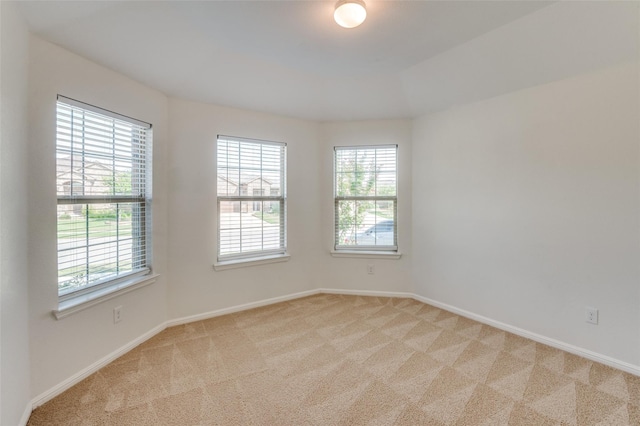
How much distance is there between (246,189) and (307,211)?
2.70ft

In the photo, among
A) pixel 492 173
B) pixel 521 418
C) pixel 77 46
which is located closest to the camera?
pixel 521 418

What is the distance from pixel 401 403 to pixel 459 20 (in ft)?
8.70

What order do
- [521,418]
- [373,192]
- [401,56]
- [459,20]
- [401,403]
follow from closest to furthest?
[521,418] < [401,403] < [459,20] < [401,56] < [373,192]

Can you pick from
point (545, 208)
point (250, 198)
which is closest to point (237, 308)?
point (250, 198)

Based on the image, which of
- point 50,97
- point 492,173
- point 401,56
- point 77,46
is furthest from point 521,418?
point 77,46

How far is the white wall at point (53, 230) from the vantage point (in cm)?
176

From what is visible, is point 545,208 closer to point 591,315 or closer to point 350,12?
point 591,315

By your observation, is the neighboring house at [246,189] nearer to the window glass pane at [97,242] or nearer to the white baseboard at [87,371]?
the window glass pane at [97,242]

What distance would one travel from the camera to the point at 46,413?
5.57 feet

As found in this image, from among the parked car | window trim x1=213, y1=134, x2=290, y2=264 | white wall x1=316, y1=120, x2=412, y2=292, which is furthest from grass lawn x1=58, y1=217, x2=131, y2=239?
the parked car

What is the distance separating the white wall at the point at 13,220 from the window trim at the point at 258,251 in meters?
1.54

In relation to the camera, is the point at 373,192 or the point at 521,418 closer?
the point at 521,418

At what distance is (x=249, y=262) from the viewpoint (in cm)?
327

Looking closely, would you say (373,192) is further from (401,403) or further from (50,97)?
(50,97)
